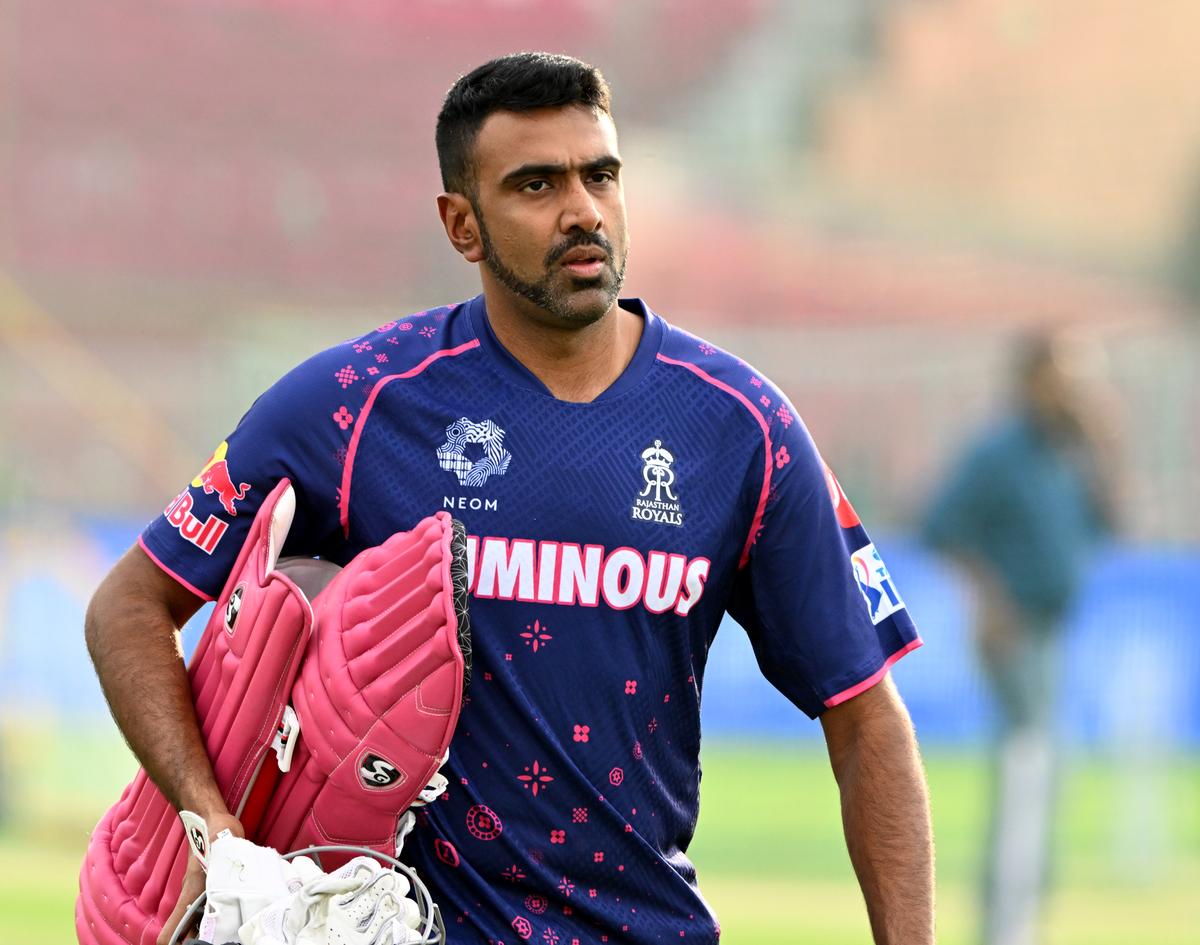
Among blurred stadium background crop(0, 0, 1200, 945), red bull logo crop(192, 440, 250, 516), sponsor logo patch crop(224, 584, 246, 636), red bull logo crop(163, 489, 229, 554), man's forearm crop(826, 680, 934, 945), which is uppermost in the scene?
blurred stadium background crop(0, 0, 1200, 945)

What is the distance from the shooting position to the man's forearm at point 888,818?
2.86m

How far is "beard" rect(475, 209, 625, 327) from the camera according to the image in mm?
2793

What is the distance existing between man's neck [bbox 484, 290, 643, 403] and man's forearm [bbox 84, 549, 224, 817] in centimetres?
64

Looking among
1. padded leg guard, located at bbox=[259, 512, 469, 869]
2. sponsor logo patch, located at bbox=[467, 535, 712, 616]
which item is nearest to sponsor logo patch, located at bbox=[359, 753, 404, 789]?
padded leg guard, located at bbox=[259, 512, 469, 869]

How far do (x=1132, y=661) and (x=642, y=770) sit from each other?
9.72 m

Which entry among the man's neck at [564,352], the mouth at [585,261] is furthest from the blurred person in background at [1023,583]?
the mouth at [585,261]

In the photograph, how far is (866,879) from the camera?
9.55 ft

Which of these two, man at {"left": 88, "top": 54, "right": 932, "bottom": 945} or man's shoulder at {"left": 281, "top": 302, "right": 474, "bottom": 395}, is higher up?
man's shoulder at {"left": 281, "top": 302, "right": 474, "bottom": 395}

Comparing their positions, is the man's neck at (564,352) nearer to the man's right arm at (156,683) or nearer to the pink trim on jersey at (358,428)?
the pink trim on jersey at (358,428)

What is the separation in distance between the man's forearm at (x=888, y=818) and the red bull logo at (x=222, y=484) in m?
0.95

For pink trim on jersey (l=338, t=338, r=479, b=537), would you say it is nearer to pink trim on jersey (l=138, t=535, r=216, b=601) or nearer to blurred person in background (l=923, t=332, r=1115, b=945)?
pink trim on jersey (l=138, t=535, r=216, b=601)

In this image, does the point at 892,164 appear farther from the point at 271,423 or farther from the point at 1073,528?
the point at 271,423

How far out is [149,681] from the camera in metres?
2.80

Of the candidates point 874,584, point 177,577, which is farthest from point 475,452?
point 874,584
